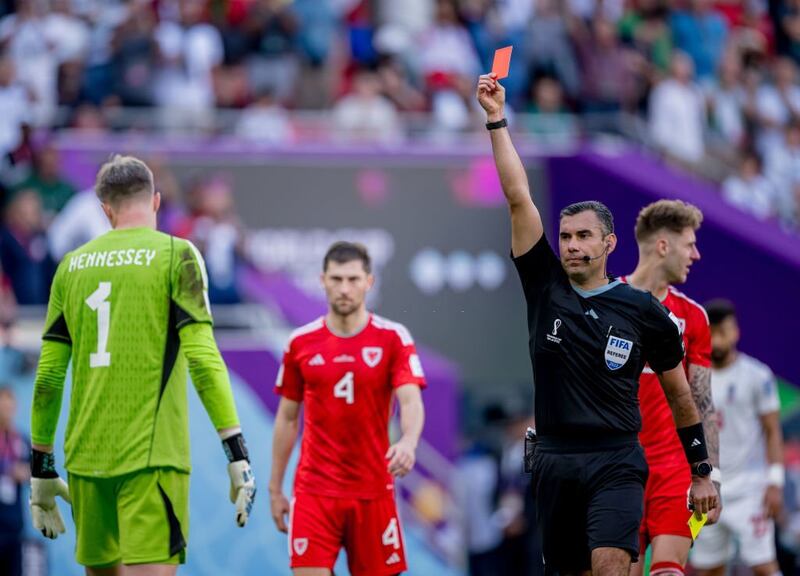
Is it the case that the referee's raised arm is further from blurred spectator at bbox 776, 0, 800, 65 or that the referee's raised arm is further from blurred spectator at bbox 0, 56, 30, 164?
blurred spectator at bbox 776, 0, 800, 65

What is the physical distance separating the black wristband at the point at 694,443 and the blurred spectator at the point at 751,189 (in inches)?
495

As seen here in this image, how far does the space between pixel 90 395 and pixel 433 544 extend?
7914 millimetres

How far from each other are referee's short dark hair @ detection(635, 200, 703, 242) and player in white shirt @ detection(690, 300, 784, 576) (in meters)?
2.02

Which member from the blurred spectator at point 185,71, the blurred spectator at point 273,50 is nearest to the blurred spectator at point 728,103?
the blurred spectator at point 273,50

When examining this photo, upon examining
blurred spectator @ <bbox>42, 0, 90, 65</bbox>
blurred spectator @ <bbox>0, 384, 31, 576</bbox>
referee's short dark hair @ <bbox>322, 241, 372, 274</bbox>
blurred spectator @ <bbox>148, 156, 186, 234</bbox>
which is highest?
blurred spectator @ <bbox>42, 0, 90, 65</bbox>

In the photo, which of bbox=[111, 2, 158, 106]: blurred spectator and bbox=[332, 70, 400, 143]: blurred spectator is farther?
bbox=[332, 70, 400, 143]: blurred spectator

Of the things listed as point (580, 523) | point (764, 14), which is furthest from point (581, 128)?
point (580, 523)

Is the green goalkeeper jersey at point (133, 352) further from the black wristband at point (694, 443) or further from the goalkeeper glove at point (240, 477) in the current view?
the black wristband at point (694, 443)

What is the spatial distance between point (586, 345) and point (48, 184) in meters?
9.78

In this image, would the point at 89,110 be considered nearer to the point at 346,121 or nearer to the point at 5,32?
the point at 5,32

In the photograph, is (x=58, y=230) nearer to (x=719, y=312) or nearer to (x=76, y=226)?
(x=76, y=226)

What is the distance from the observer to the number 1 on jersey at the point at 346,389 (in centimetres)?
999

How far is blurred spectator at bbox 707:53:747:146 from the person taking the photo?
2214 centimetres

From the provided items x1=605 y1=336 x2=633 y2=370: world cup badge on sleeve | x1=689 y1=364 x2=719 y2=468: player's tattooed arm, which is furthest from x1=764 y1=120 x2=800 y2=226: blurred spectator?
x1=605 y1=336 x2=633 y2=370: world cup badge on sleeve
